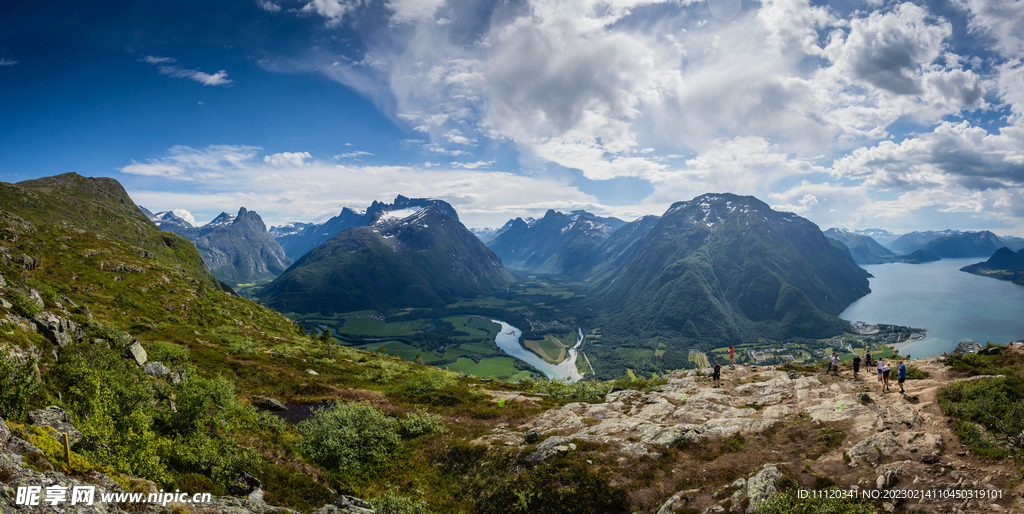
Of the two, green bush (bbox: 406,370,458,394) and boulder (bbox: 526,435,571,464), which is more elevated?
boulder (bbox: 526,435,571,464)

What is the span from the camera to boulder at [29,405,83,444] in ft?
54.5

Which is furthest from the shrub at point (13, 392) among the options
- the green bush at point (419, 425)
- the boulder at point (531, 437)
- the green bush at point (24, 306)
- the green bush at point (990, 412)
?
the green bush at point (990, 412)

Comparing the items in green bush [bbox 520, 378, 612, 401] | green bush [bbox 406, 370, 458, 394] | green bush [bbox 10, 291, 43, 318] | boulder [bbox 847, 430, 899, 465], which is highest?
green bush [bbox 10, 291, 43, 318]

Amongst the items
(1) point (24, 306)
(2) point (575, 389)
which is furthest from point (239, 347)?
(2) point (575, 389)

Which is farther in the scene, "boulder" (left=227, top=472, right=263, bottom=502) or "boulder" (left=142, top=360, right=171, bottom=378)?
"boulder" (left=142, top=360, right=171, bottom=378)

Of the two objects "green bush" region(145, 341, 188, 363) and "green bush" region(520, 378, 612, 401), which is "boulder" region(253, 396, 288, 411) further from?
"green bush" region(520, 378, 612, 401)

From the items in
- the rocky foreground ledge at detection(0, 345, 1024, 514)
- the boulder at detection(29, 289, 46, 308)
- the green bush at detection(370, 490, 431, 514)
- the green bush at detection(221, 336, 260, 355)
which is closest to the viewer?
the rocky foreground ledge at detection(0, 345, 1024, 514)

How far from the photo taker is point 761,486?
2083 centimetres

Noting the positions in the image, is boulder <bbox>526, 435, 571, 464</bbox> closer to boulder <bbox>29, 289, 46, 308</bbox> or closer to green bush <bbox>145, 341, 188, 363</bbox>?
green bush <bbox>145, 341, 188, 363</bbox>

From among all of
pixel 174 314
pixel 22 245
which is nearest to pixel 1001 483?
pixel 174 314

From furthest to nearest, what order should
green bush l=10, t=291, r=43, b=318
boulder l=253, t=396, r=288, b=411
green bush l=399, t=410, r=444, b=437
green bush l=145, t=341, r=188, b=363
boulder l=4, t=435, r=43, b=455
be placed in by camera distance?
green bush l=145, t=341, r=188, b=363
boulder l=253, t=396, r=288, b=411
green bush l=399, t=410, r=444, b=437
green bush l=10, t=291, r=43, b=318
boulder l=4, t=435, r=43, b=455

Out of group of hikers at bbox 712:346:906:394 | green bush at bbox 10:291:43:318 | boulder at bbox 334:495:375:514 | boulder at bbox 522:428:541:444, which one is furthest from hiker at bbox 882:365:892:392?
green bush at bbox 10:291:43:318

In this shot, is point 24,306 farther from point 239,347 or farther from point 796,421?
point 796,421

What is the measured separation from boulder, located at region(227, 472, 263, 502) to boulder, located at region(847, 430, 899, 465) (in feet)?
121
